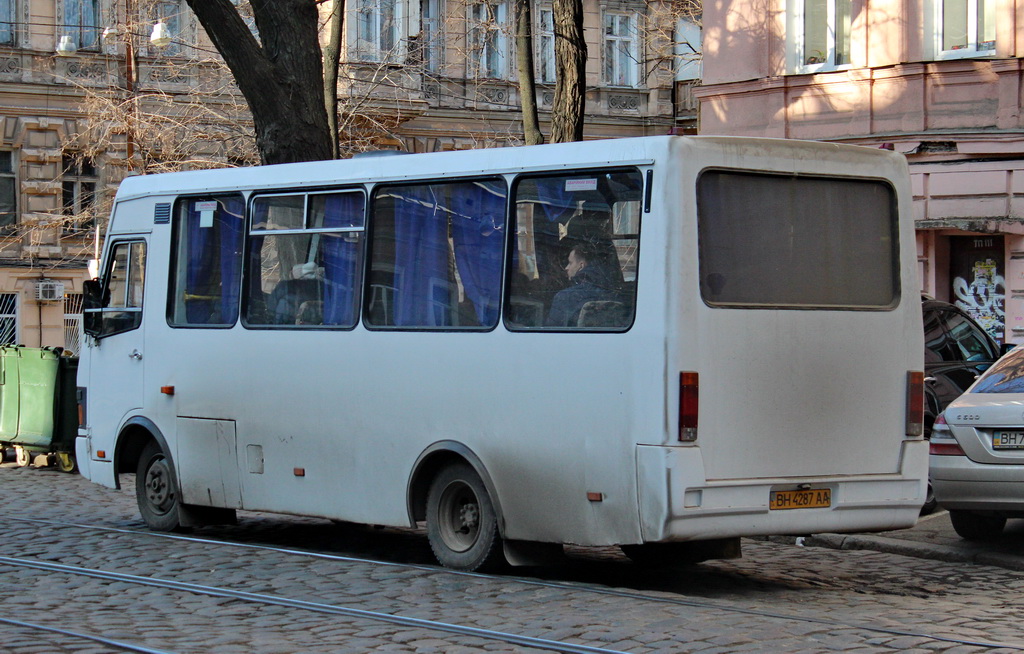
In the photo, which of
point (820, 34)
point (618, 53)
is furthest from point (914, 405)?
point (618, 53)

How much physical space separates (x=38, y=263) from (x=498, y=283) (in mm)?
29143

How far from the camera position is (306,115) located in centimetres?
1631

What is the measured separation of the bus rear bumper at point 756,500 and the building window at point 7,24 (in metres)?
31.1

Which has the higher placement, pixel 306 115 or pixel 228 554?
pixel 306 115

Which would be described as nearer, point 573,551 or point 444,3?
point 573,551

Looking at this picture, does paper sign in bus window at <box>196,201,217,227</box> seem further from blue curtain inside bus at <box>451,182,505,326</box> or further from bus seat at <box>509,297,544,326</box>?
bus seat at <box>509,297,544,326</box>

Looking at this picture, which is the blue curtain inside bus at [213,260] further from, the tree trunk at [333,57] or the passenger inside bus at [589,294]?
the tree trunk at [333,57]

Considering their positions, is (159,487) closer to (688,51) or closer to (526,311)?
(526,311)

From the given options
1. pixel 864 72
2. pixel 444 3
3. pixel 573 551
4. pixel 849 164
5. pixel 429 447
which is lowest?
pixel 573 551

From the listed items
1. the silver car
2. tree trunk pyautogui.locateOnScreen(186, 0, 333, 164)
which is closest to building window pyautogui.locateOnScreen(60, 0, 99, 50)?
tree trunk pyautogui.locateOnScreen(186, 0, 333, 164)

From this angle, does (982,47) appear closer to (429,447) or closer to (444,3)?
(429,447)

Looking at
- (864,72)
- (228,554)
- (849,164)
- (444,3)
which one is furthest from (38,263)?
(849,164)

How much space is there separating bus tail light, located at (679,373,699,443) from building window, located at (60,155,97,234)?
29997 millimetres

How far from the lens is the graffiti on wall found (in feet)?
71.7
